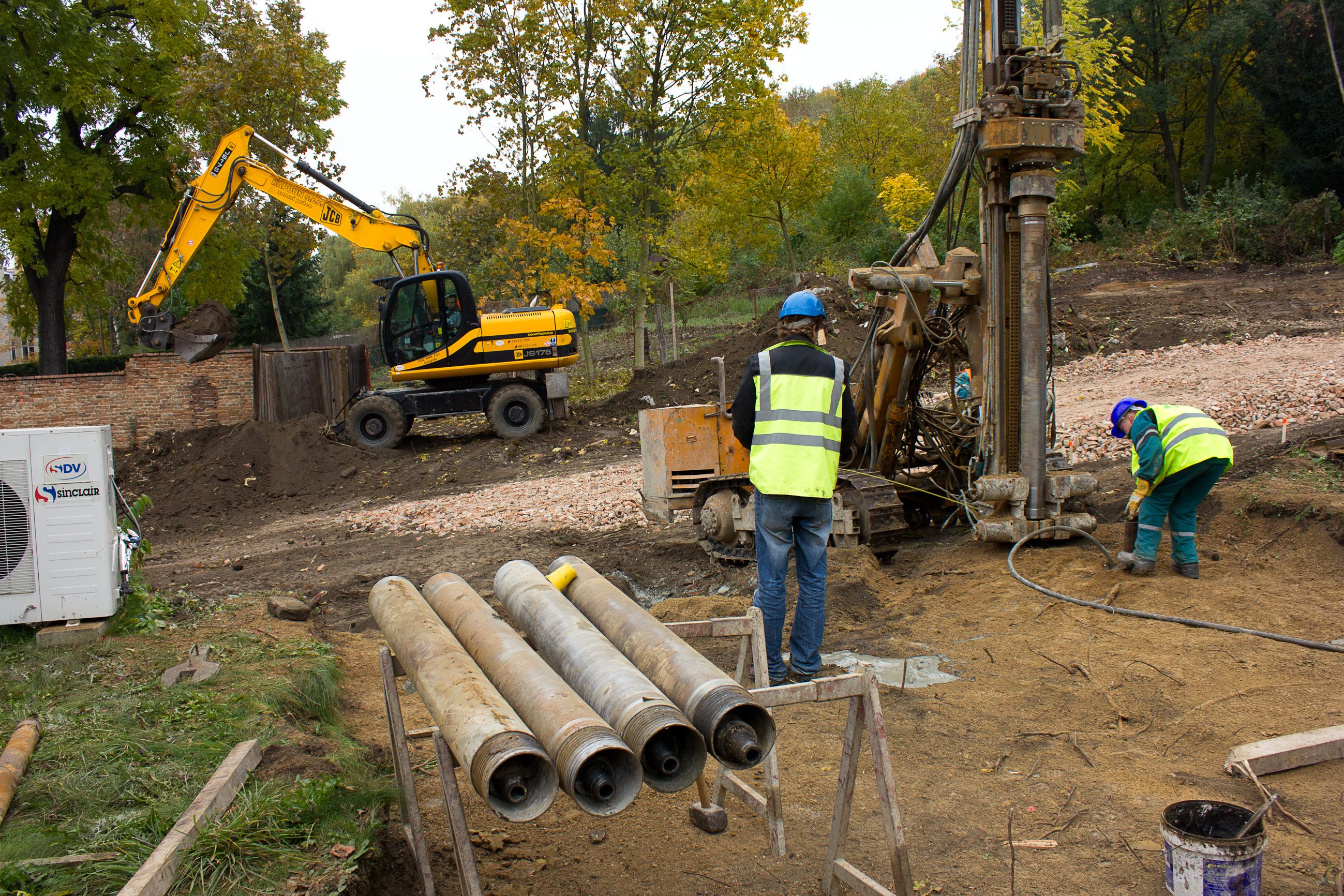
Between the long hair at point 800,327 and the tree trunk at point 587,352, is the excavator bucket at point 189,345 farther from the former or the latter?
the long hair at point 800,327

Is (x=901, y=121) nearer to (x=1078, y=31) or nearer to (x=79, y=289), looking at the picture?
(x=1078, y=31)

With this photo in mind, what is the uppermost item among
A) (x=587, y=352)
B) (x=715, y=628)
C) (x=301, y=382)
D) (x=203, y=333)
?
(x=203, y=333)

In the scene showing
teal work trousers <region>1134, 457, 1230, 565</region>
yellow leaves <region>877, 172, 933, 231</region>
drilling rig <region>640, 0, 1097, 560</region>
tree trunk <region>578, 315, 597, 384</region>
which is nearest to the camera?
teal work trousers <region>1134, 457, 1230, 565</region>

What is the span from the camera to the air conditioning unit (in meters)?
5.68

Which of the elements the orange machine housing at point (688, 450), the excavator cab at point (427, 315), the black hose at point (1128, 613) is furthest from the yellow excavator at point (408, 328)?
the black hose at point (1128, 613)

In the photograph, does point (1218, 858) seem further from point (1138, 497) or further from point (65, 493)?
point (65, 493)

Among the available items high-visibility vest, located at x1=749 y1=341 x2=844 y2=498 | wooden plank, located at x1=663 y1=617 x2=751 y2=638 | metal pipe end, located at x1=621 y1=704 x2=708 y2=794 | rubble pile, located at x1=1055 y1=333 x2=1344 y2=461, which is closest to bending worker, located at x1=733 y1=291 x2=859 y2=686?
high-visibility vest, located at x1=749 y1=341 x2=844 y2=498

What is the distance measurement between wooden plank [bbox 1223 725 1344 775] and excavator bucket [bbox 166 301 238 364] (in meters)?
16.6

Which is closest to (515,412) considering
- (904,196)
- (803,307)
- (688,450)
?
(688,450)

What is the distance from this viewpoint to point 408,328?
54.4 ft

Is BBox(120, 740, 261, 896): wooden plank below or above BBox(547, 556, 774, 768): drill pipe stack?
below

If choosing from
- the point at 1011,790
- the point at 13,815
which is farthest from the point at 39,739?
the point at 1011,790

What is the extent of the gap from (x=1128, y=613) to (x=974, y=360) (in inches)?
106

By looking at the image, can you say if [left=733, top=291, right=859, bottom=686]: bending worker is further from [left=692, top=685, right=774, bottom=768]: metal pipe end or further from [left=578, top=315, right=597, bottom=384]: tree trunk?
[left=578, top=315, right=597, bottom=384]: tree trunk
